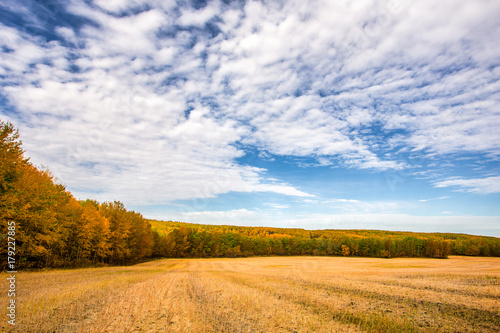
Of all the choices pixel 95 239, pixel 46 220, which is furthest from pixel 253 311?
pixel 95 239

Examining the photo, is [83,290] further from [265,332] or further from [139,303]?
[265,332]

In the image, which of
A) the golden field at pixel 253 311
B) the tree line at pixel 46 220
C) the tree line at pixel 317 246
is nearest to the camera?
the golden field at pixel 253 311

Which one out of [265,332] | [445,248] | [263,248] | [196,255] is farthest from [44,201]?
[445,248]

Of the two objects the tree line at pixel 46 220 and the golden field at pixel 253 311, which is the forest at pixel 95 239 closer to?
the tree line at pixel 46 220

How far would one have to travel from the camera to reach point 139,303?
53.5 ft

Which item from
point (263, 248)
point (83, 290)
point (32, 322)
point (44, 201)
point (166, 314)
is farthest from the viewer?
point (263, 248)

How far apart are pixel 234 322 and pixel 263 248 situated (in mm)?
119740

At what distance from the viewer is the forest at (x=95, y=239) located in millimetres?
28422

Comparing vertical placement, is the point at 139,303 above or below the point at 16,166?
below

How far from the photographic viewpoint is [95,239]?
1912 inches

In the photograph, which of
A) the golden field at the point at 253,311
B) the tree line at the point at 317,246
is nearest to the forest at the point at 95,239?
the tree line at the point at 317,246

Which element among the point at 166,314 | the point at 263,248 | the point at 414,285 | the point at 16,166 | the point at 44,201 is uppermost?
the point at 16,166

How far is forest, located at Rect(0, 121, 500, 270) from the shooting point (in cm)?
2842

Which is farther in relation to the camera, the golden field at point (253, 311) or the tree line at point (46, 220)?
the tree line at point (46, 220)
